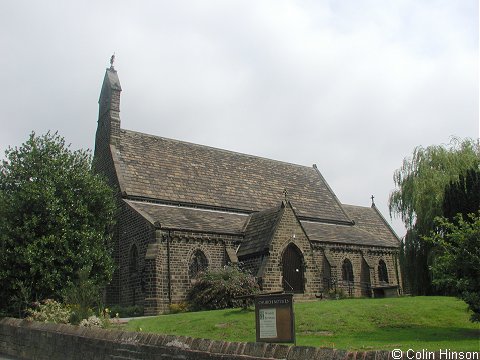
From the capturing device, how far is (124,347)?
10.3m

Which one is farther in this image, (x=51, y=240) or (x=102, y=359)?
(x=51, y=240)

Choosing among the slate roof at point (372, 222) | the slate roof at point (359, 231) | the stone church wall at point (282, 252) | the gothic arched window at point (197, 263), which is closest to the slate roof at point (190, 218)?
the gothic arched window at point (197, 263)

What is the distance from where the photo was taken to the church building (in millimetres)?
26344

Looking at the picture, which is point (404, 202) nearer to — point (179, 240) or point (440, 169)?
point (440, 169)

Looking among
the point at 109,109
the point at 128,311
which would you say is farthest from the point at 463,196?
the point at 109,109

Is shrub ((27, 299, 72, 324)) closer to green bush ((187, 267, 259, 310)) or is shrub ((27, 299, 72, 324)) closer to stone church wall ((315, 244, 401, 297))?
green bush ((187, 267, 259, 310))

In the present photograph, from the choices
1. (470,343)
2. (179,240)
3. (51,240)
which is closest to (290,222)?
(179,240)

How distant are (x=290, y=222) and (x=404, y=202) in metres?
6.92

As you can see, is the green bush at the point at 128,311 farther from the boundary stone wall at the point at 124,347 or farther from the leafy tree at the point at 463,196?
the leafy tree at the point at 463,196

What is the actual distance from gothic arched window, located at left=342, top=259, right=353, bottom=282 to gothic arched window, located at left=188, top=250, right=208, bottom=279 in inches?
439

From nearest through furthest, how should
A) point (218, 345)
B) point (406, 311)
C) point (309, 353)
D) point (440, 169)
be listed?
point (309, 353)
point (218, 345)
point (406, 311)
point (440, 169)

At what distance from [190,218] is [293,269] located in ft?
22.4

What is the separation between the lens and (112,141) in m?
32.5

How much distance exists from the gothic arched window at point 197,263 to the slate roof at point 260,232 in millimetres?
2092
